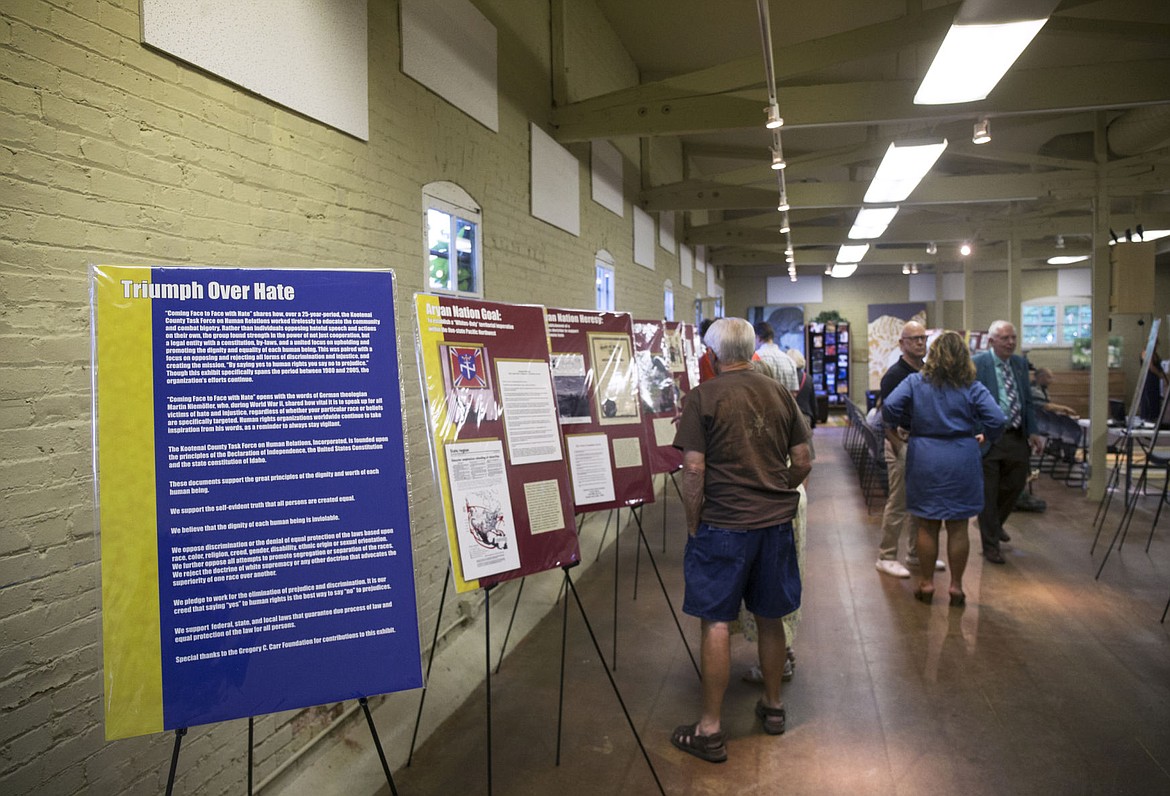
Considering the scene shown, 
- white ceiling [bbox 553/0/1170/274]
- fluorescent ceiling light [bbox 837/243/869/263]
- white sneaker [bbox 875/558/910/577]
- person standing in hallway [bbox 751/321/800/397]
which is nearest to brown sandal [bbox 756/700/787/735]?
white sneaker [bbox 875/558/910/577]

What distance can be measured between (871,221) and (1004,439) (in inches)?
162

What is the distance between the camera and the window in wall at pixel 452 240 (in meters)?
3.75

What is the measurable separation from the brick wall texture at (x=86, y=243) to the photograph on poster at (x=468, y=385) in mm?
794

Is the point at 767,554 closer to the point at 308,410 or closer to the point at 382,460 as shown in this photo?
the point at 382,460

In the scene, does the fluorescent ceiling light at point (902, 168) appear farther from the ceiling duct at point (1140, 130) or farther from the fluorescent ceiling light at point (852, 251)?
the fluorescent ceiling light at point (852, 251)

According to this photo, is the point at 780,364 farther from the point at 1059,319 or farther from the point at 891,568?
the point at 1059,319

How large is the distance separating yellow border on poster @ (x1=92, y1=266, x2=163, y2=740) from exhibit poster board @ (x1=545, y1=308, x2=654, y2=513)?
70.8 inches

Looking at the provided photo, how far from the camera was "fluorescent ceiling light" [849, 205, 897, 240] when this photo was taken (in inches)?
311

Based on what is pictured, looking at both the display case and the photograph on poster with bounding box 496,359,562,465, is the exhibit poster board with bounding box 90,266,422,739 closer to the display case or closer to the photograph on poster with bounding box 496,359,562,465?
the photograph on poster with bounding box 496,359,562,465

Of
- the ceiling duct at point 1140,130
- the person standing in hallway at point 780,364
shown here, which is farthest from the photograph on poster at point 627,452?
the ceiling duct at point 1140,130

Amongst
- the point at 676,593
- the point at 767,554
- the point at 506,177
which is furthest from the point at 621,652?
the point at 506,177

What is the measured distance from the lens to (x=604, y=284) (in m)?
7.15

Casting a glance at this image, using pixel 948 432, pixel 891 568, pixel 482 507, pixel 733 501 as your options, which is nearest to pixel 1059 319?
pixel 891 568

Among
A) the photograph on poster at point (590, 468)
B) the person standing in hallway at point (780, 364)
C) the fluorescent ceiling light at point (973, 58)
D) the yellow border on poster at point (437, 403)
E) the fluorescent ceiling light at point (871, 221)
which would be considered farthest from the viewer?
the fluorescent ceiling light at point (871, 221)
